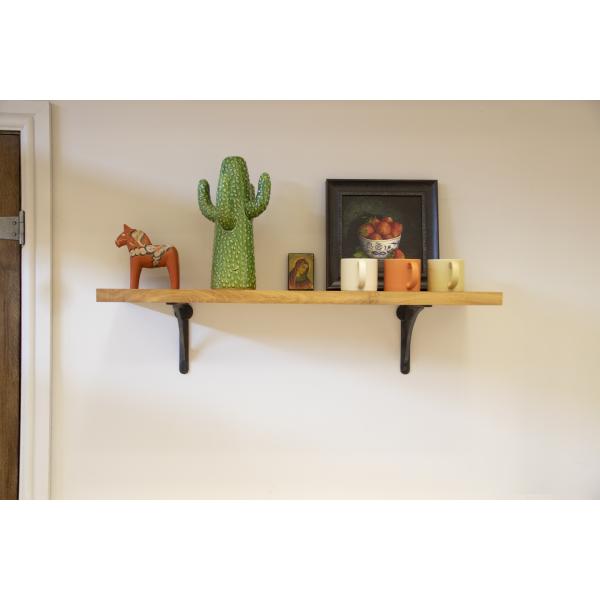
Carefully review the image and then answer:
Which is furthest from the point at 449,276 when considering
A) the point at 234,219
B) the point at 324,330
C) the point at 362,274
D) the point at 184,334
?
the point at 184,334

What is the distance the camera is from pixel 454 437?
1.39 m

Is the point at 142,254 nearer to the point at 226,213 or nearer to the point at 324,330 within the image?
the point at 226,213

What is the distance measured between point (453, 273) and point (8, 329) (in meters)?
0.98

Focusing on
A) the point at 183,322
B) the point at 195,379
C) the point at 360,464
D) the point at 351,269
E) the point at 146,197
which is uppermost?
the point at 146,197

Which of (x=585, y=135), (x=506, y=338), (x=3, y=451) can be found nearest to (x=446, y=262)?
(x=506, y=338)

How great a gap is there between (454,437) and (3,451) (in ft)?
3.35

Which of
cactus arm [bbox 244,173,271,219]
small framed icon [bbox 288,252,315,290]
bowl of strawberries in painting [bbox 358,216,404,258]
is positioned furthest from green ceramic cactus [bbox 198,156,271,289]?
bowl of strawberries in painting [bbox 358,216,404,258]

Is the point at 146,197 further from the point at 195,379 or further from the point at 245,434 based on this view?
the point at 245,434

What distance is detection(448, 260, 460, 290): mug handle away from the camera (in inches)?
47.3

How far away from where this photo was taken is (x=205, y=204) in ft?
4.06

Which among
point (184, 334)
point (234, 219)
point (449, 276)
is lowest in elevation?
point (184, 334)

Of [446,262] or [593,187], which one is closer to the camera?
[446,262]

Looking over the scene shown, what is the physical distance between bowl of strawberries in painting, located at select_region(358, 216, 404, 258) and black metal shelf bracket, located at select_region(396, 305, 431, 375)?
4.9 inches

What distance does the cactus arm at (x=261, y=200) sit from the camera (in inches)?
48.6
